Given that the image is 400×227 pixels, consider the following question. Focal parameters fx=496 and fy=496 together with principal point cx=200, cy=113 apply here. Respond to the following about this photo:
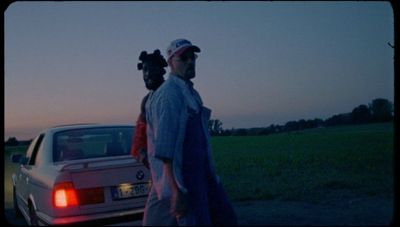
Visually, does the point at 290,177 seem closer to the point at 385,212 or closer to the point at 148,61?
the point at 385,212

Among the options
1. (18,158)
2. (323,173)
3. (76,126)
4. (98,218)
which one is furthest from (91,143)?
(323,173)

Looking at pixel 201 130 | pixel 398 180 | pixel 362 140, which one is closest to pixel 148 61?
pixel 201 130

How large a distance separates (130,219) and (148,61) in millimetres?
1798

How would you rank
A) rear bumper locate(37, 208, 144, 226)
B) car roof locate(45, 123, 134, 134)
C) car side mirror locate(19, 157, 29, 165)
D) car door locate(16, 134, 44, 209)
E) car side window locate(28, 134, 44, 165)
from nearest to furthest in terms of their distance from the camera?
rear bumper locate(37, 208, 144, 226) < car roof locate(45, 123, 134, 134) < car door locate(16, 134, 44, 209) < car side window locate(28, 134, 44, 165) < car side mirror locate(19, 157, 29, 165)

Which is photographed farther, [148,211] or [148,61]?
[148,61]

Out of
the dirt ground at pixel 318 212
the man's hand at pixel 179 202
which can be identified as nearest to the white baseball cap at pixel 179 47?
the man's hand at pixel 179 202

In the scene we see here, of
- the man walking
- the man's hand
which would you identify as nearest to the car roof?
the man walking

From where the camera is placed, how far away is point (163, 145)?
12.3 ft

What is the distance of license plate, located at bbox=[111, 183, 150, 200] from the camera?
532 cm

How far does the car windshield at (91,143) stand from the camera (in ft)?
19.8

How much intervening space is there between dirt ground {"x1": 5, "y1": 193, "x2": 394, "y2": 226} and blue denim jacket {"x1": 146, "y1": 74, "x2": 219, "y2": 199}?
62.7 inches

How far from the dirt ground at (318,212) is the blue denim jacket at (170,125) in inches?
62.7

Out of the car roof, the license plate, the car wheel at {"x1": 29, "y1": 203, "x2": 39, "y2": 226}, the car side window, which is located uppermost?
the car roof

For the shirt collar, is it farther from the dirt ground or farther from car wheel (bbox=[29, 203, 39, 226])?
car wheel (bbox=[29, 203, 39, 226])
